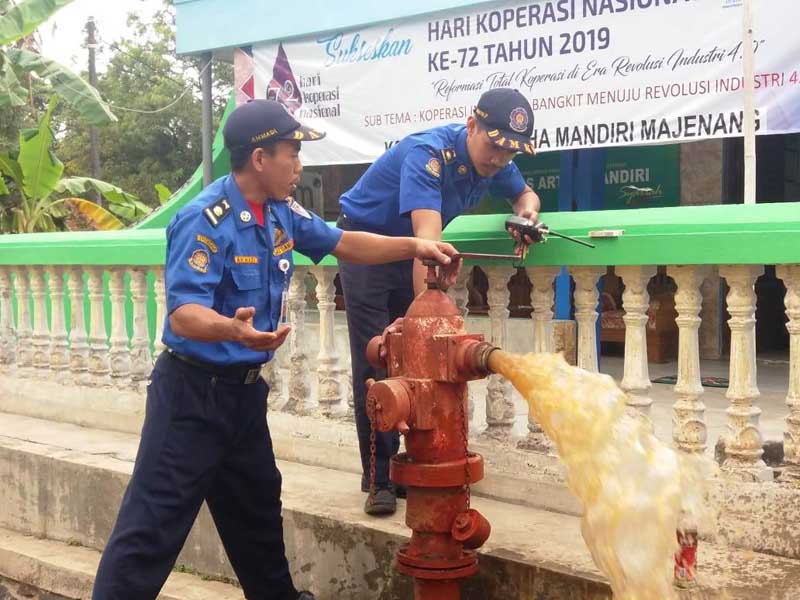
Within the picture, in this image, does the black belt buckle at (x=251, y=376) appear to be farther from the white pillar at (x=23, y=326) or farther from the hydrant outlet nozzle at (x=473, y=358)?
the white pillar at (x=23, y=326)

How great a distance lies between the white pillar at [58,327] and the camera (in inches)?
223

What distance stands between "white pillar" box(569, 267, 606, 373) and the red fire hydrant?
803 millimetres

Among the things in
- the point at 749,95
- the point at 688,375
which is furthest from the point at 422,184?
the point at 749,95

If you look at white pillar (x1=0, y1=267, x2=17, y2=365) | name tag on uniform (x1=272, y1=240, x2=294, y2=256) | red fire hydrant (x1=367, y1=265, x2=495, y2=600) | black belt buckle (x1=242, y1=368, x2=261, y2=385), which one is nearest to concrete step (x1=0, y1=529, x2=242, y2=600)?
black belt buckle (x1=242, y1=368, x2=261, y2=385)

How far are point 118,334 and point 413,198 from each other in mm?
2544

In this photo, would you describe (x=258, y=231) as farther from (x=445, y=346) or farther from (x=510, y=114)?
(x=510, y=114)

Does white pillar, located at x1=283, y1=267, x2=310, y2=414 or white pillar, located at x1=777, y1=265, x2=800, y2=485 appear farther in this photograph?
white pillar, located at x1=283, y1=267, x2=310, y2=414

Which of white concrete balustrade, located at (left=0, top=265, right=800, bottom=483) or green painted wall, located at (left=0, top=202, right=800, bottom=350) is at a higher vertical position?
green painted wall, located at (left=0, top=202, right=800, bottom=350)

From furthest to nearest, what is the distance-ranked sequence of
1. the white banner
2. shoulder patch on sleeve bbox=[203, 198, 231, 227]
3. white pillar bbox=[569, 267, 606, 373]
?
1. the white banner
2. white pillar bbox=[569, 267, 606, 373]
3. shoulder patch on sleeve bbox=[203, 198, 231, 227]

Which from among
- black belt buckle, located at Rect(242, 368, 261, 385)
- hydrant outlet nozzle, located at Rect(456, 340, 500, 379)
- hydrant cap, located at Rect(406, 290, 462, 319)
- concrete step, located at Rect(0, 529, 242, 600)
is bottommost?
concrete step, located at Rect(0, 529, 242, 600)

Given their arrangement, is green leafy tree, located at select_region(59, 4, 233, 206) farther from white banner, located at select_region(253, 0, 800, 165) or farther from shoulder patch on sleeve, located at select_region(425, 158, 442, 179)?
shoulder patch on sleeve, located at select_region(425, 158, 442, 179)

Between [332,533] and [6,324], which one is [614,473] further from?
[6,324]

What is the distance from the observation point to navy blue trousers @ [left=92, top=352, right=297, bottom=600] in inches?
121

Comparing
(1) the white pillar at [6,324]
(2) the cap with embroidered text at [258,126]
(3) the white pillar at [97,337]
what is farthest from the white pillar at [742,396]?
(1) the white pillar at [6,324]
